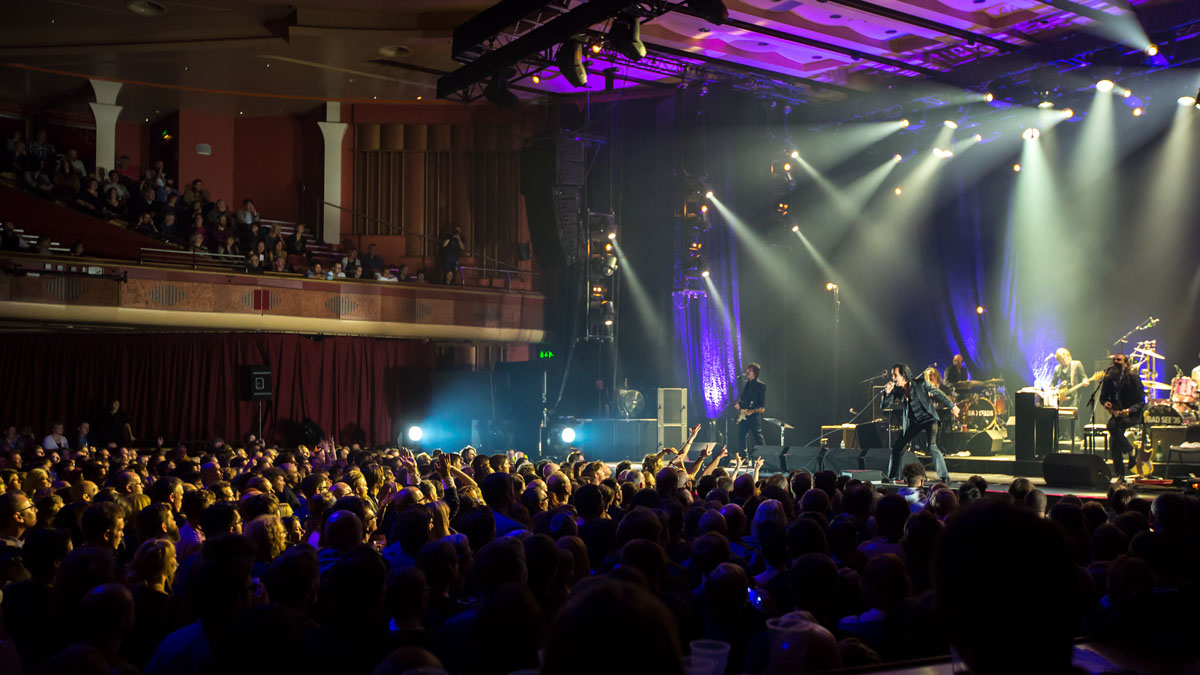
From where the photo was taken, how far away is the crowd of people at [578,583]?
133 centimetres

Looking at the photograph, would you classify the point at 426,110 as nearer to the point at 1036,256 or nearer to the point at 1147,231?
the point at 1036,256

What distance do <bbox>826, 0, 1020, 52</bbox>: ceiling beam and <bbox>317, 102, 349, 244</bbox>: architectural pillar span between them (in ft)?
35.8

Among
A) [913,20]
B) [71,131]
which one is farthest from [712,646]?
[71,131]

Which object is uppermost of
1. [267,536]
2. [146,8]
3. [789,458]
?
[146,8]

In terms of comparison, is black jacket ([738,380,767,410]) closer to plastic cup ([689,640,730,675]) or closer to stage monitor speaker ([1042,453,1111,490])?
stage monitor speaker ([1042,453,1111,490])

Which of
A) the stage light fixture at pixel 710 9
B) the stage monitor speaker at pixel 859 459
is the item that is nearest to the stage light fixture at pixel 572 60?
the stage light fixture at pixel 710 9

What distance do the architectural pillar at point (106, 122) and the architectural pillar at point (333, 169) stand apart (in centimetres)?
396

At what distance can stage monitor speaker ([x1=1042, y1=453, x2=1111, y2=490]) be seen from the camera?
10797 mm

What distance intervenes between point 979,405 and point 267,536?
12659 millimetres

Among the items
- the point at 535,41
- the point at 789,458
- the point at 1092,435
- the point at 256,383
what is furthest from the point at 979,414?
the point at 256,383

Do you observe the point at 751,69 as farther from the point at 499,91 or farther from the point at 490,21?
the point at 490,21

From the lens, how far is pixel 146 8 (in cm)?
1559

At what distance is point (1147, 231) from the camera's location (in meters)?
15.9

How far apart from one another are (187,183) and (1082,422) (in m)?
17.7
